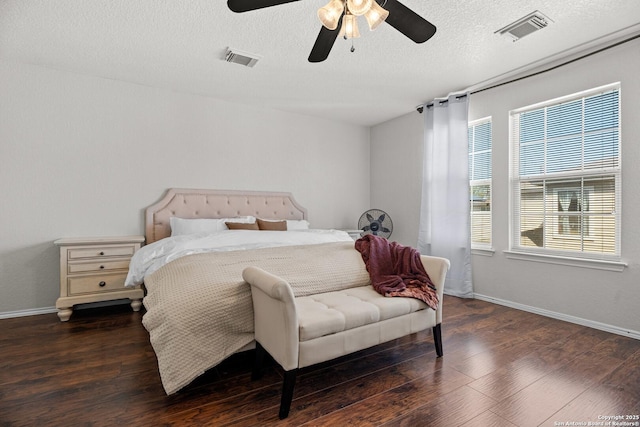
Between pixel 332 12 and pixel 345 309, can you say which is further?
Result: pixel 345 309

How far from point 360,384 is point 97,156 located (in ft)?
11.1

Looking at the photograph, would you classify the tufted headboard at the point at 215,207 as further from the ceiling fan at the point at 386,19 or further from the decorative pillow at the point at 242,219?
the ceiling fan at the point at 386,19

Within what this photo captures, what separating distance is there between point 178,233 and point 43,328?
1.34m

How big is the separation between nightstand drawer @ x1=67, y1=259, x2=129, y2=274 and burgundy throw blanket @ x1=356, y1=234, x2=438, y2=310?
7.72 feet

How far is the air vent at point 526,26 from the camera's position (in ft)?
7.32

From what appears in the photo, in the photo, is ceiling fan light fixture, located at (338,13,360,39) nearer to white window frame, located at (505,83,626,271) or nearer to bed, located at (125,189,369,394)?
bed, located at (125,189,369,394)

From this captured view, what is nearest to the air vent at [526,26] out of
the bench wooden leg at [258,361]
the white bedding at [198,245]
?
the white bedding at [198,245]

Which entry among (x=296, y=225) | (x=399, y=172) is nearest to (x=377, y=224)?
(x=399, y=172)

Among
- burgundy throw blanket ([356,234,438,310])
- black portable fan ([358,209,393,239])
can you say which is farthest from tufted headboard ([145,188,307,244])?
burgundy throw blanket ([356,234,438,310])

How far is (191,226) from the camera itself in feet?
Answer: 10.9

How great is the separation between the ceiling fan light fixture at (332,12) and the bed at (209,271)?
151 centimetres

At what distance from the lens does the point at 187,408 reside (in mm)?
1567

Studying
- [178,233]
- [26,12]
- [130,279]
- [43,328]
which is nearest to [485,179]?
[178,233]

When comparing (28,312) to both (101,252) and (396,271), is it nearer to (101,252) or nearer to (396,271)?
(101,252)
